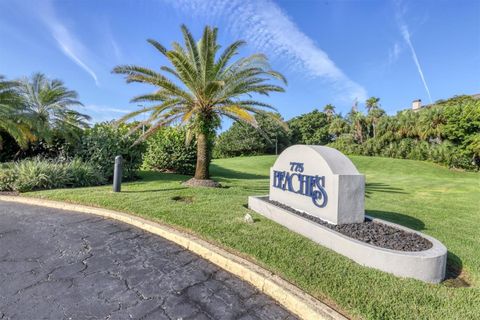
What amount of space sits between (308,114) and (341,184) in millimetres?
51155

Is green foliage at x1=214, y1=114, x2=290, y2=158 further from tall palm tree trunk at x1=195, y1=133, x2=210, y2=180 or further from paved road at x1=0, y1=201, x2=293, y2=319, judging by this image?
paved road at x1=0, y1=201, x2=293, y2=319

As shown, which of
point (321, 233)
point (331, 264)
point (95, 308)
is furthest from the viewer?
point (321, 233)

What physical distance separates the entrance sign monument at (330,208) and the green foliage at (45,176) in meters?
6.48

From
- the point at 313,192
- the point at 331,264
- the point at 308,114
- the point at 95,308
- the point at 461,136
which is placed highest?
the point at 308,114

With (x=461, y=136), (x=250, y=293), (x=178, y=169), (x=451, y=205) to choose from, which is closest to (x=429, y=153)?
(x=461, y=136)

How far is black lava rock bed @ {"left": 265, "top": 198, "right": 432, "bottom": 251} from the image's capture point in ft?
12.1

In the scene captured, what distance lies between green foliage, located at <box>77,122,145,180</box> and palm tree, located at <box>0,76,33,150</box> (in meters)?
2.31

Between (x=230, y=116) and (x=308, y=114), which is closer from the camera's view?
(x=230, y=116)

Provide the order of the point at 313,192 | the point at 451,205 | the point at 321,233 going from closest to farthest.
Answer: the point at 321,233 → the point at 313,192 → the point at 451,205

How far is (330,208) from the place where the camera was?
178 inches

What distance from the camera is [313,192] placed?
488 cm

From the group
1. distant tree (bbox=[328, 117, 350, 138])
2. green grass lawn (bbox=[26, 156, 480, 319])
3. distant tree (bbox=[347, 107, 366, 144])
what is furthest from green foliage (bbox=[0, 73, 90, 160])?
distant tree (bbox=[328, 117, 350, 138])

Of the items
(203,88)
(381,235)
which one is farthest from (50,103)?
(381,235)

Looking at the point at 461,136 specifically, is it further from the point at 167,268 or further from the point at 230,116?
the point at 167,268
